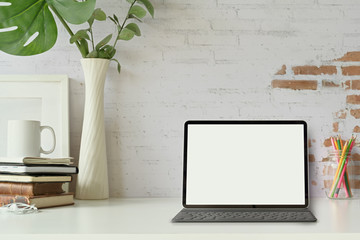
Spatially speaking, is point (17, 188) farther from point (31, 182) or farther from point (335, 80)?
point (335, 80)

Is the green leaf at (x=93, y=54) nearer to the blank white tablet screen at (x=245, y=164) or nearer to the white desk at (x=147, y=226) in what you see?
the blank white tablet screen at (x=245, y=164)

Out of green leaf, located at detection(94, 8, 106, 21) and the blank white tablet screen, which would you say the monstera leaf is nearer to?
green leaf, located at detection(94, 8, 106, 21)

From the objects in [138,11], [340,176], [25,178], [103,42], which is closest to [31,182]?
[25,178]

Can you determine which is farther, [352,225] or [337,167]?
[337,167]

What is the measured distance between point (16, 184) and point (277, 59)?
98cm

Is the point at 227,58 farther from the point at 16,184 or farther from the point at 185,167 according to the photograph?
the point at 16,184

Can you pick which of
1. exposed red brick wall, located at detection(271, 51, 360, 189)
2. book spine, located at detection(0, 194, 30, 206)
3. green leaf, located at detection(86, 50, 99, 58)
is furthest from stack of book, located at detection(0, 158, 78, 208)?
exposed red brick wall, located at detection(271, 51, 360, 189)

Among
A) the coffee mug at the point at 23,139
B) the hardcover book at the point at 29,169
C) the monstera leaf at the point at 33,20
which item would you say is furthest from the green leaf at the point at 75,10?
the hardcover book at the point at 29,169

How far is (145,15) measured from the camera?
1690 mm

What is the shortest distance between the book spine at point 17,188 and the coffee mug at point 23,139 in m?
0.15

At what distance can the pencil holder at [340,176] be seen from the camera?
62.7 inches

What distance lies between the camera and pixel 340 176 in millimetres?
1590

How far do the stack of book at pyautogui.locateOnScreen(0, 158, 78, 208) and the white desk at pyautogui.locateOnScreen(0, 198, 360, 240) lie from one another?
0.04 meters

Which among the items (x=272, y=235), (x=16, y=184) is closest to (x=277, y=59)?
(x=272, y=235)
